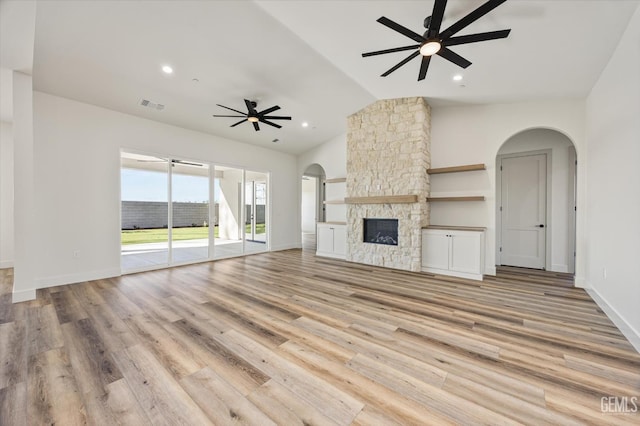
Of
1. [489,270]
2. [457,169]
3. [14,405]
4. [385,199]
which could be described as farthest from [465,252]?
[14,405]

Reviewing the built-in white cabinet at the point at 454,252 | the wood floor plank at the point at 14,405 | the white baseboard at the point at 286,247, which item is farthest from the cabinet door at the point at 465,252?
the wood floor plank at the point at 14,405

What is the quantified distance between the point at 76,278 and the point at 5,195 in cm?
321

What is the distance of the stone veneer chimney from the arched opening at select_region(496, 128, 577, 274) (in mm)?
1926

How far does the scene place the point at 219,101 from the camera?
4953 mm

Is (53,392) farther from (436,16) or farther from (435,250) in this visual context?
(435,250)

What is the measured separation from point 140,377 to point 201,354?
450 mm

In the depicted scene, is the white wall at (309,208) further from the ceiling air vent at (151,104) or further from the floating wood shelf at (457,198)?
the ceiling air vent at (151,104)

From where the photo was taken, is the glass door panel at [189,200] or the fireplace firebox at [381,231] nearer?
the fireplace firebox at [381,231]

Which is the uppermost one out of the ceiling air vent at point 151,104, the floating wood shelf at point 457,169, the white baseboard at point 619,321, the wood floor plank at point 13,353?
the ceiling air vent at point 151,104

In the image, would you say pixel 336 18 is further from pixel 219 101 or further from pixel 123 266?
pixel 123 266

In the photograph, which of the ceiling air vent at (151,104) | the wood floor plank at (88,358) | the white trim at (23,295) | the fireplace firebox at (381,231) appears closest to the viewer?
the wood floor plank at (88,358)

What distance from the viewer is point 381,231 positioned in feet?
19.4

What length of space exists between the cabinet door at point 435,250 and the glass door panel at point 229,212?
4.80 meters

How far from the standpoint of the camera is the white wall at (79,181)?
416 centimetres
